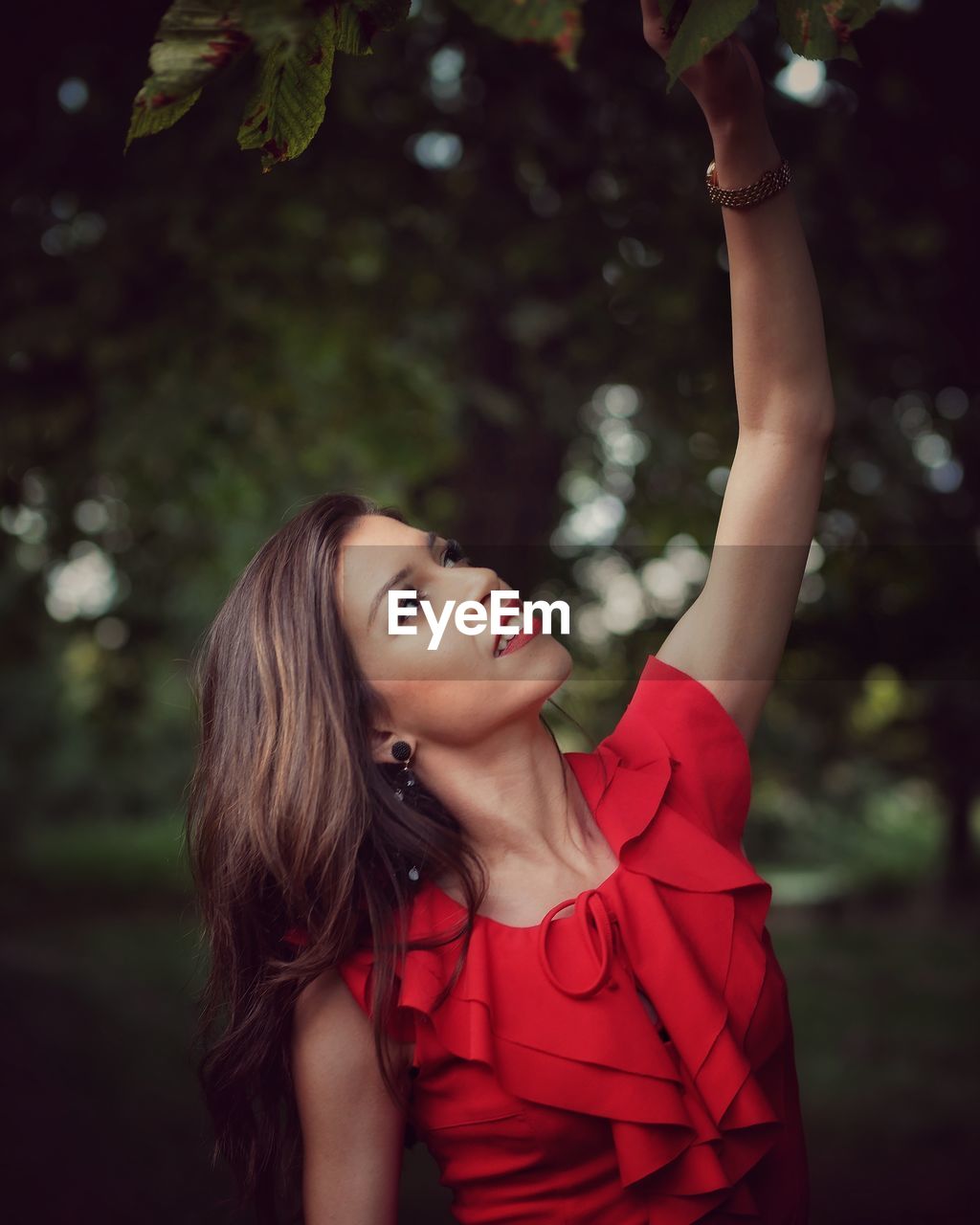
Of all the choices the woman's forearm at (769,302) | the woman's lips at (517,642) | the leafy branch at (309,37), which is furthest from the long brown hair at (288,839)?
the leafy branch at (309,37)

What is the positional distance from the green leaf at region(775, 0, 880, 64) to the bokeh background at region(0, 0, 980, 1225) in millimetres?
2102

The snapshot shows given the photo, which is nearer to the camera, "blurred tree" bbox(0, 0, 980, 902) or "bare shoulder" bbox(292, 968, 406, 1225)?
"bare shoulder" bbox(292, 968, 406, 1225)

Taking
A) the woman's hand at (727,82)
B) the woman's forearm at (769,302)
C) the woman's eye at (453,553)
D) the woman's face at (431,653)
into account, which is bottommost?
the woman's face at (431,653)

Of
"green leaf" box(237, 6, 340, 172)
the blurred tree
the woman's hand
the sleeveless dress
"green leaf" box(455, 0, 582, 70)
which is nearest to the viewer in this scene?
"green leaf" box(455, 0, 582, 70)

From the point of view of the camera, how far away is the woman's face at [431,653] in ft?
Result: 6.47

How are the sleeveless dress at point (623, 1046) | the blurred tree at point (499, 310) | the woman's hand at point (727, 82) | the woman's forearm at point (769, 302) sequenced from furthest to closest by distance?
the blurred tree at point (499, 310) < the sleeveless dress at point (623, 1046) < the woman's forearm at point (769, 302) < the woman's hand at point (727, 82)

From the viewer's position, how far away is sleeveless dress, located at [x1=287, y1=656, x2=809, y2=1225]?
6.07ft

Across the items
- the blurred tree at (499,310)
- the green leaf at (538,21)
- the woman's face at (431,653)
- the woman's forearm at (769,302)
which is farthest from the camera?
the blurred tree at (499,310)

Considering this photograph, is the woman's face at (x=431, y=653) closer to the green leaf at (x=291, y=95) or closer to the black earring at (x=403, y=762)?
the black earring at (x=403, y=762)

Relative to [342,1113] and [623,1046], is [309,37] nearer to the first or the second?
[623,1046]

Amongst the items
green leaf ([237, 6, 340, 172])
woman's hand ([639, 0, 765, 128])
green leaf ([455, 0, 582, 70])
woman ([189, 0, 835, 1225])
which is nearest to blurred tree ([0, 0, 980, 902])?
woman ([189, 0, 835, 1225])

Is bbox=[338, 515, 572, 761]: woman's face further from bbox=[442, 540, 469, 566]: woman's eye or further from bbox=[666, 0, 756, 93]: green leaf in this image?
bbox=[666, 0, 756, 93]: green leaf

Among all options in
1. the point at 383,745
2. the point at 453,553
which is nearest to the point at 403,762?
the point at 383,745

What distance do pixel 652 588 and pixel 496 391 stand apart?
2421 millimetres
